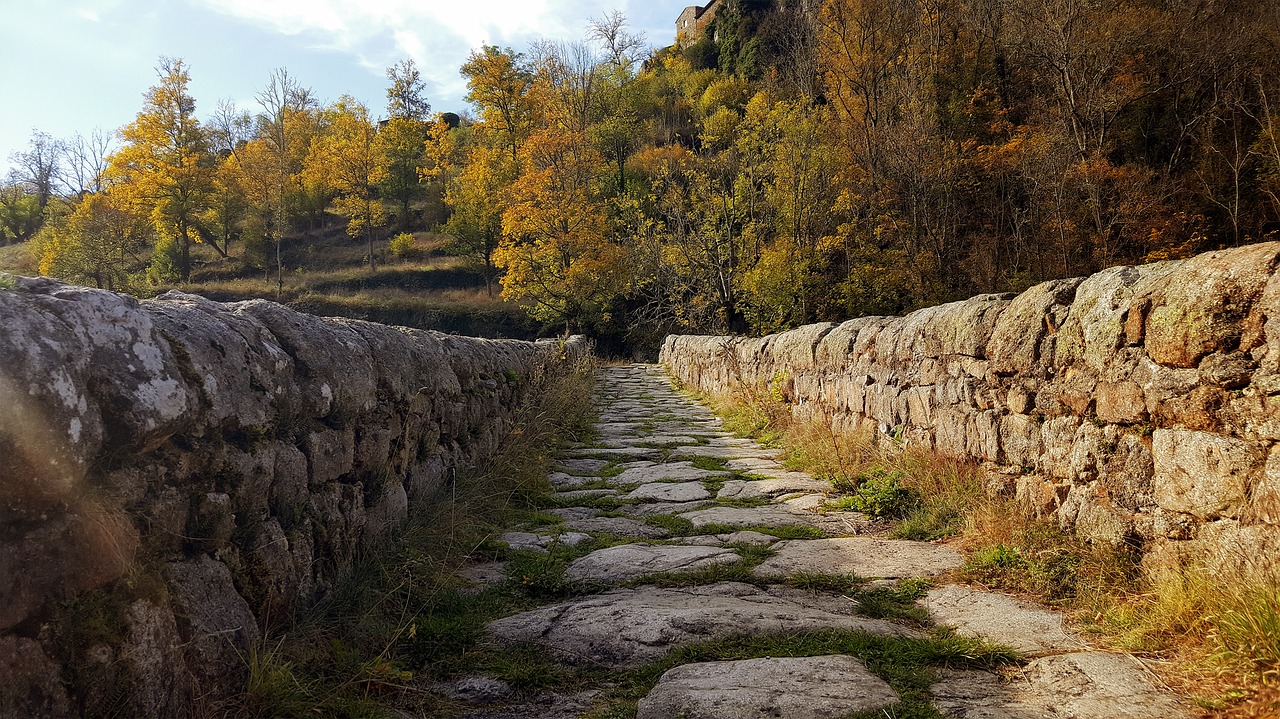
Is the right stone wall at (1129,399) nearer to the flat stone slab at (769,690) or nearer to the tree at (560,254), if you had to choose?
the flat stone slab at (769,690)

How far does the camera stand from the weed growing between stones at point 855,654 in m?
2.27

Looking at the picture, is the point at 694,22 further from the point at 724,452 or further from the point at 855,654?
the point at 855,654

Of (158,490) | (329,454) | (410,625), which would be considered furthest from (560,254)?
(158,490)

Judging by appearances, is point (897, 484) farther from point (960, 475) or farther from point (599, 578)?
point (599, 578)

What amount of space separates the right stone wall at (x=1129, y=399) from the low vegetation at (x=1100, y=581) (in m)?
0.12

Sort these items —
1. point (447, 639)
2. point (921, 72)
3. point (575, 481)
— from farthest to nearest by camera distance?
point (921, 72) → point (575, 481) → point (447, 639)

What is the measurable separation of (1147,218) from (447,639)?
2597 centimetres

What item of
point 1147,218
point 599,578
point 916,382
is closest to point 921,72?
point 1147,218

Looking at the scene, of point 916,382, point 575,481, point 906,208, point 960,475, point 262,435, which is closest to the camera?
point 262,435

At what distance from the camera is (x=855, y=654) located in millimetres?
2486

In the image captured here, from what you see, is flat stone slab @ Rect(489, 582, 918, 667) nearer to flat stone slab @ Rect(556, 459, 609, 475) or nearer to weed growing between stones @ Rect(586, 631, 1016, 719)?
weed growing between stones @ Rect(586, 631, 1016, 719)

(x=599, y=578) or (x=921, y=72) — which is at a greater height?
(x=921, y=72)

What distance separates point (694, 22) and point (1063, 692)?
79720 millimetres

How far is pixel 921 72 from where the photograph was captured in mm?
27281
